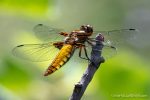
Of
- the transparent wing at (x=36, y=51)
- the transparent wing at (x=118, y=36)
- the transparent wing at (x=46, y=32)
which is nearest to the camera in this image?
the transparent wing at (x=36, y=51)

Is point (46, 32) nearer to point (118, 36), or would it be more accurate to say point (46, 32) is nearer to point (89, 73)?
point (118, 36)

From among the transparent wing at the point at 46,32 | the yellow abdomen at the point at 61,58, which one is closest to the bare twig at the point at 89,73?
the yellow abdomen at the point at 61,58

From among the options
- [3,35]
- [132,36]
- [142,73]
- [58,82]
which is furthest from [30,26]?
[142,73]

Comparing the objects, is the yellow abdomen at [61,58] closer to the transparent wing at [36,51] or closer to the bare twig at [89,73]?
the transparent wing at [36,51]

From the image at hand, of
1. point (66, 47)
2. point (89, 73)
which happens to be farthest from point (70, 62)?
point (89, 73)

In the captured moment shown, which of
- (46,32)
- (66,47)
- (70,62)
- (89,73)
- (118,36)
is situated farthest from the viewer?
(46,32)
